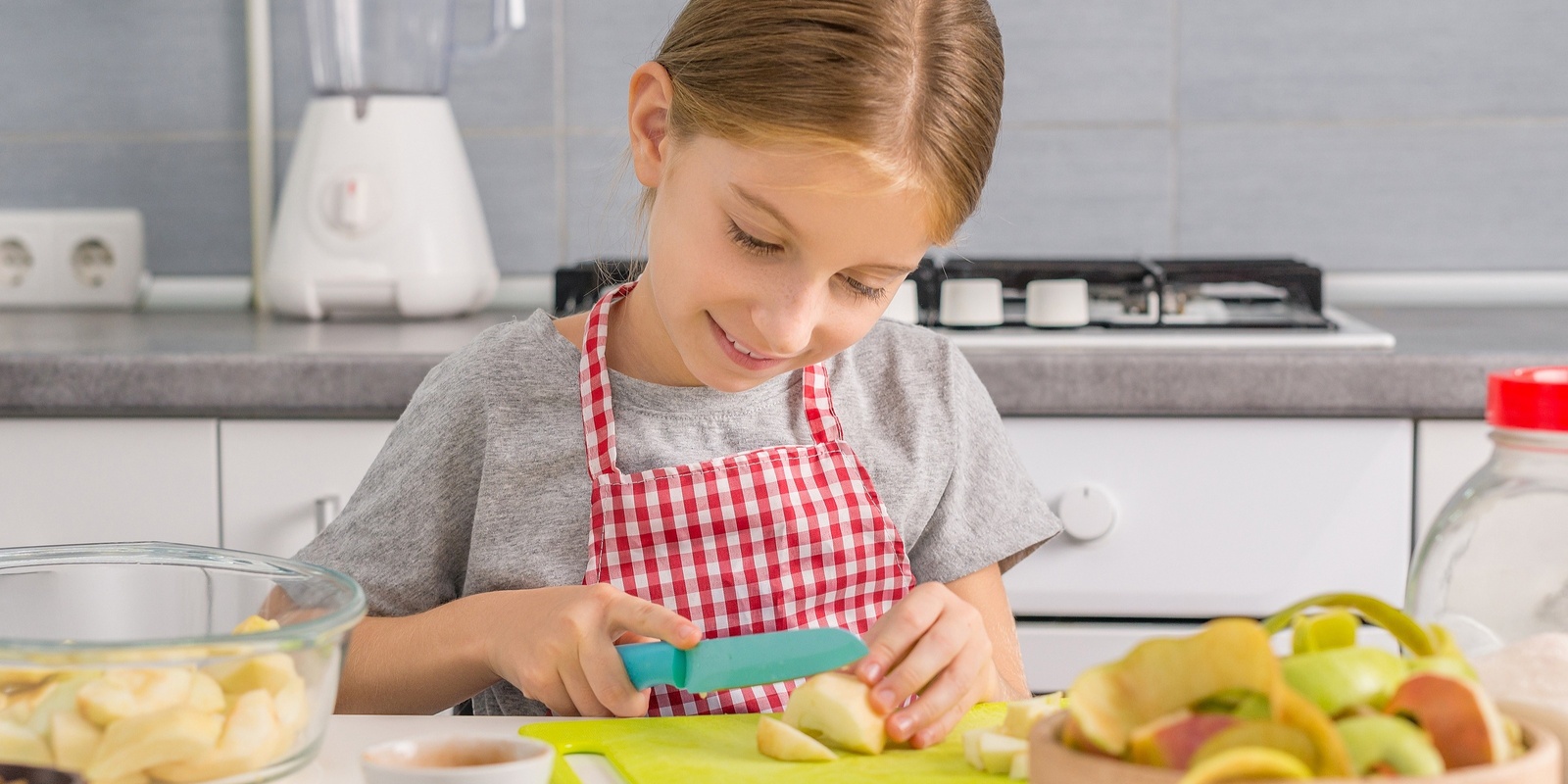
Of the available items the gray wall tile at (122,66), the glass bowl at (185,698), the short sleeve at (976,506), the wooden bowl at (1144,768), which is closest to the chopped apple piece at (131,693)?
the glass bowl at (185,698)

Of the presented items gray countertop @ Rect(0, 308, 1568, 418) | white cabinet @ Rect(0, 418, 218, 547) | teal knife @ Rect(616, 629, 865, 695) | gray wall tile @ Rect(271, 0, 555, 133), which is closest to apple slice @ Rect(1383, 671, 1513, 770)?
teal knife @ Rect(616, 629, 865, 695)

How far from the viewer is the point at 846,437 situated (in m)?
1.00

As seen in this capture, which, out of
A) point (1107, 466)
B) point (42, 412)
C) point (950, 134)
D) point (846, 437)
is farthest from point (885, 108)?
point (42, 412)

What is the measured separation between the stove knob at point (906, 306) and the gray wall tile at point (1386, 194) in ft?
1.70

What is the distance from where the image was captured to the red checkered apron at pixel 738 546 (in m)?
0.90

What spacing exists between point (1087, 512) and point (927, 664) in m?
0.65

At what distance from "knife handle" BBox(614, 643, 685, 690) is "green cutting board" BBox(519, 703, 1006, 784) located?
0.02 meters

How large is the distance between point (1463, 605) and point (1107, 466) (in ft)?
2.33

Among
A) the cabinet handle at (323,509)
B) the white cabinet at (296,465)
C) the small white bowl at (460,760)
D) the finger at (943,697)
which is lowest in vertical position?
the cabinet handle at (323,509)

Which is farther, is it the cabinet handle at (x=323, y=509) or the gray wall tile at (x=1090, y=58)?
the gray wall tile at (x=1090, y=58)

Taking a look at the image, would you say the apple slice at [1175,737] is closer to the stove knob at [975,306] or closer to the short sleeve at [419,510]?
the short sleeve at [419,510]

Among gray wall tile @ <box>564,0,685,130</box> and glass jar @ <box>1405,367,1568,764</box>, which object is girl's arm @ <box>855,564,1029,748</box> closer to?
glass jar @ <box>1405,367,1568,764</box>

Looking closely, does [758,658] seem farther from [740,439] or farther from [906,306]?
[906,306]

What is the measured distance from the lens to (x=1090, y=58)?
1.80m
